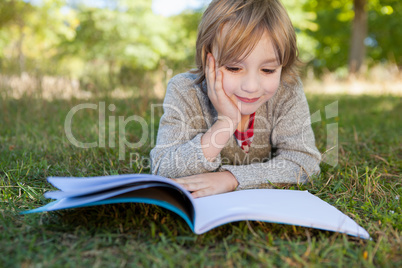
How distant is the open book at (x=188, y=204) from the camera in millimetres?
1187

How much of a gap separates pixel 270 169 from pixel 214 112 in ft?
1.88

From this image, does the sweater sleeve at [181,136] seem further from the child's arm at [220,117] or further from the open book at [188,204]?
the open book at [188,204]

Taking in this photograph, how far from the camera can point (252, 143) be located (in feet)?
7.69

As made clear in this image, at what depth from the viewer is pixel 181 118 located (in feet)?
6.88

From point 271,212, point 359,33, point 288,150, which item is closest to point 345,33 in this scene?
point 359,33

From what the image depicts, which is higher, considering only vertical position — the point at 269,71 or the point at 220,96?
the point at 269,71

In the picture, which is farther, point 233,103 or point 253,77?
point 233,103

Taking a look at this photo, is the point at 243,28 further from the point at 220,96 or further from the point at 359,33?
the point at 359,33

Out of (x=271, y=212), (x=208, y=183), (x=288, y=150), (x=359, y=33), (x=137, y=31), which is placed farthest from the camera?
(x=137, y=31)

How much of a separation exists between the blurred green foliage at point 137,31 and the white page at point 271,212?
12422mm

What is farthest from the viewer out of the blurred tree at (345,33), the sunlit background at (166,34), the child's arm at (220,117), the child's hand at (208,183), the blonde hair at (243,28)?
the blurred tree at (345,33)

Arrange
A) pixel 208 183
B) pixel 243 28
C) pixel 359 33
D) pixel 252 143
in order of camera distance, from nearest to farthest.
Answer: pixel 208 183
pixel 243 28
pixel 252 143
pixel 359 33

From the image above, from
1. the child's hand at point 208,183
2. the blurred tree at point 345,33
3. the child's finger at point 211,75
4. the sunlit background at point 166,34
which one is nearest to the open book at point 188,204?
the child's hand at point 208,183

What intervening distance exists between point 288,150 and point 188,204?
0.96 m
